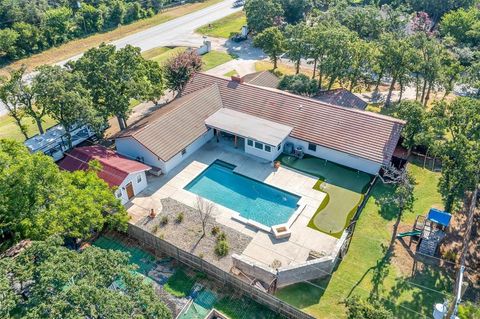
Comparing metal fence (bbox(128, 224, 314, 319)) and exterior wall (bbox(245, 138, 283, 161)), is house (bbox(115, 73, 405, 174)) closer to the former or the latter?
exterior wall (bbox(245, 138, 283, 161))

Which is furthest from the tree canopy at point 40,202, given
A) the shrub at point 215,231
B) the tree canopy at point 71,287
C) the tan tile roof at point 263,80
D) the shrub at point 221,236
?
the tan tile roof at point 263,80

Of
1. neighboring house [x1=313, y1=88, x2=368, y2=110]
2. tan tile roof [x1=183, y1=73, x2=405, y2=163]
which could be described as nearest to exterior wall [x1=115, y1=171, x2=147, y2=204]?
tan tile roof [x1=183, y1=73, x2=405, y2=163]

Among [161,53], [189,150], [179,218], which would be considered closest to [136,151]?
[189,150]

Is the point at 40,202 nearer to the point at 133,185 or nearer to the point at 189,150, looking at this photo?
the point at 133,185

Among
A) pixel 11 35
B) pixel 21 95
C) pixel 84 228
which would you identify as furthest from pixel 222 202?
pixel 11 35

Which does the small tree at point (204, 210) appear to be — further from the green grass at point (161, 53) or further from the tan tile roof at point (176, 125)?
the green grass at point (161, 53)

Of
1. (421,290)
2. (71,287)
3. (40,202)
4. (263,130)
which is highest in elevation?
(71,287)

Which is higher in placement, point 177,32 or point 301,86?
point 177,32

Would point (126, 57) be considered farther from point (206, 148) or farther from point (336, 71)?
point (336, 71)
